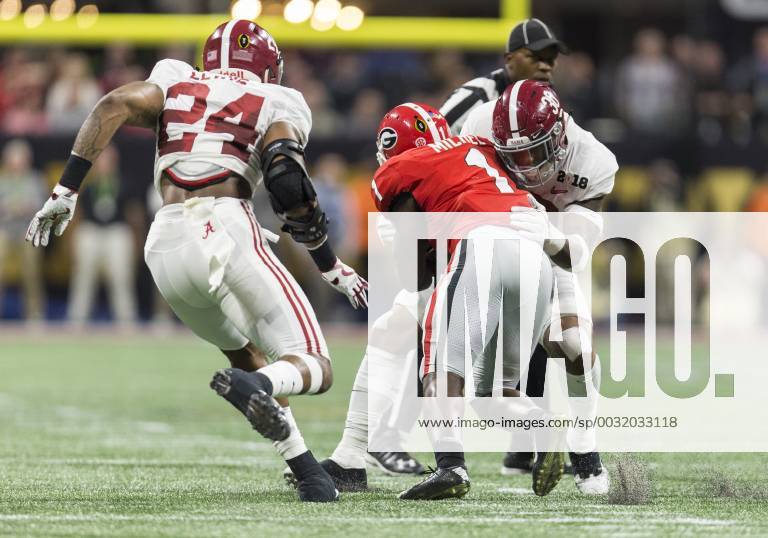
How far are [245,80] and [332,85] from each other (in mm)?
9751

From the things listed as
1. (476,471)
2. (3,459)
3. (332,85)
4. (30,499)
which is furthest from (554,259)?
(332,85)

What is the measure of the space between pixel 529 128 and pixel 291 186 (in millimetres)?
950

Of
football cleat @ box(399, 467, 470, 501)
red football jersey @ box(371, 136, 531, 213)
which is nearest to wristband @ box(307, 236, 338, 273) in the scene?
red football jersey @ box(371, 136, 531, 213)

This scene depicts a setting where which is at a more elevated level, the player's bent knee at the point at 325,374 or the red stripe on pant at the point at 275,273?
the red stripe on pant at the point at 275,273

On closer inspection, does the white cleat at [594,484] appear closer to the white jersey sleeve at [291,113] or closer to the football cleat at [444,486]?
the football cleat at [444,486]

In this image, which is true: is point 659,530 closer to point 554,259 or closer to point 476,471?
point 554,259

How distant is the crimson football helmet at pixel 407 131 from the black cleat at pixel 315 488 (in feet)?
4.62

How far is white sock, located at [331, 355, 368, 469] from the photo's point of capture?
17.8 ft

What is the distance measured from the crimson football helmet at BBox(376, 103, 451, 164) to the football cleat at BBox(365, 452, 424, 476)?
4.07 feet

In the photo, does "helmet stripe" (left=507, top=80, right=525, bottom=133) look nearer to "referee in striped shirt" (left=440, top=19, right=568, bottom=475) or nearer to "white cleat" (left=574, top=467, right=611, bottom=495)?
"referee in striped shirt" (left=440, top=19, right=568, bottom=475)

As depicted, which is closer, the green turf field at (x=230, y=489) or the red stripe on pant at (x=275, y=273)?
the green turf field at (x=230, y=489)

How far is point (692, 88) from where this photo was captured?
1583 centimetres

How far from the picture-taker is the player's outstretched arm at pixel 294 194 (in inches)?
191

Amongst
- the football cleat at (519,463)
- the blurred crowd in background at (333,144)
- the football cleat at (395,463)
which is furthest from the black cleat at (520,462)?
the blurred crowd in background at (333,144)
